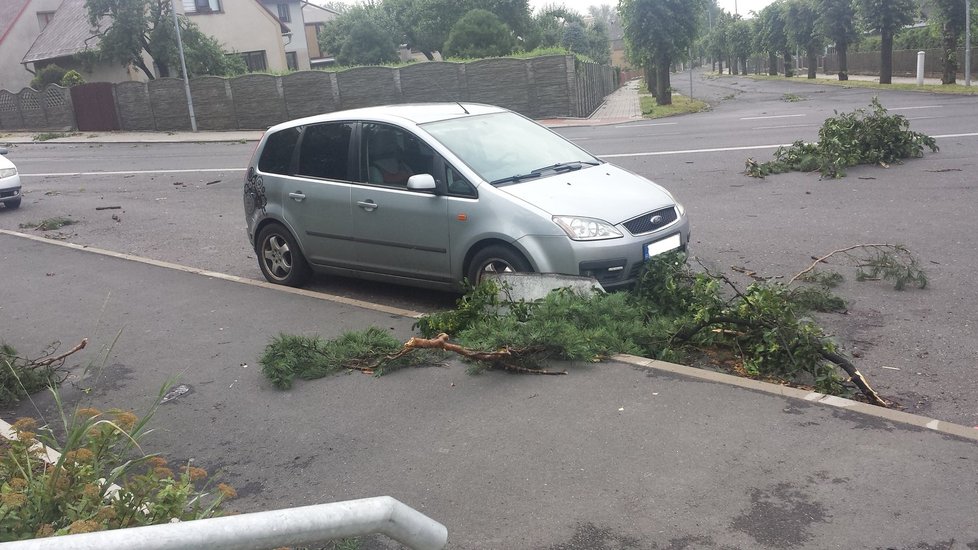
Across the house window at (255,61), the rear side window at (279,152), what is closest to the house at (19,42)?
the house window at (255,61)

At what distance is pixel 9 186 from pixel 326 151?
11.1 m

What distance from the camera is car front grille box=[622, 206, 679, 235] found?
6953mm

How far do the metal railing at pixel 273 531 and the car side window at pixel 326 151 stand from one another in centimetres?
629

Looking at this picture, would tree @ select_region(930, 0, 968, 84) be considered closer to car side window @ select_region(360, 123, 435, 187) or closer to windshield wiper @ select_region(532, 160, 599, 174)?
windshield wiper @ select_region(532, 160, 599, 174)

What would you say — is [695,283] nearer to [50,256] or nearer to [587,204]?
[587,204]

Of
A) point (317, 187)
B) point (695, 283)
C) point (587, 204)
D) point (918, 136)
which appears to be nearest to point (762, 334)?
point (695, 283)

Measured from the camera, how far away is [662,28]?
38.2 meters

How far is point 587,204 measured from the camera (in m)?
7.02

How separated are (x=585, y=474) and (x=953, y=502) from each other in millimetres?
1581

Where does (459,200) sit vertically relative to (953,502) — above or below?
above

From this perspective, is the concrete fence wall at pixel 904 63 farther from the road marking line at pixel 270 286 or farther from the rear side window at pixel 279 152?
the road marking line at pixel 270 286

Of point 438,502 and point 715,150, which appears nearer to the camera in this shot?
point 438,502

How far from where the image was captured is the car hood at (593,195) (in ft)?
22.8

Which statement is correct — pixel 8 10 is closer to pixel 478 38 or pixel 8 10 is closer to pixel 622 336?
pixel 478 38
